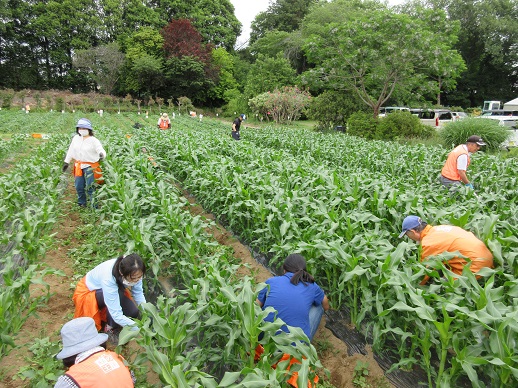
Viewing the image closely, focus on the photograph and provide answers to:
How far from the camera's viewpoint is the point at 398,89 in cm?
1817

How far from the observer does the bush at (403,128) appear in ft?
49.1

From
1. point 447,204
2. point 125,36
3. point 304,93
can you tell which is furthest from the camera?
point 125,36

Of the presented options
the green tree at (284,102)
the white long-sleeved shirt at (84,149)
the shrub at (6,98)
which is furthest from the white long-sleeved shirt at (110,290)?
the shrub at (6,98)

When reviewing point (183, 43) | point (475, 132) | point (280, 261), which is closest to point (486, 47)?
point (475, 132)

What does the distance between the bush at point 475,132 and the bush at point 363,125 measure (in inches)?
152

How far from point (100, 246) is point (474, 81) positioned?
137 feet

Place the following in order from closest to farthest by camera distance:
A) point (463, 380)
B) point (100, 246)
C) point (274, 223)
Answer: point (463, 380) → point (274, 223) → point (100, 246)

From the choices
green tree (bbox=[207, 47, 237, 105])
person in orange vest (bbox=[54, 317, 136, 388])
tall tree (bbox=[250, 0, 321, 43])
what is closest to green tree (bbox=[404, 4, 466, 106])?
person in orange vest (bbox=[54, 317, 136, 388])

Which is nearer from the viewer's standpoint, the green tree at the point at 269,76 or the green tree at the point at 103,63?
the green tree at the point at 269,76

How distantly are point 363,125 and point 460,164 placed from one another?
461 inches

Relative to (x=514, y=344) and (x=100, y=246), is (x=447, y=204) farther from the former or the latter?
(x=100, y=246)

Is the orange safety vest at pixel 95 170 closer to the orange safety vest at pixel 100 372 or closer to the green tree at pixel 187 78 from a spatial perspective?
the orange safety vest at pixel 100 372

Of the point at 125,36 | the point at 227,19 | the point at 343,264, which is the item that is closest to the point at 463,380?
the point at 343,264

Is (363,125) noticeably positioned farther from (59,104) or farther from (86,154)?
(59,104)
